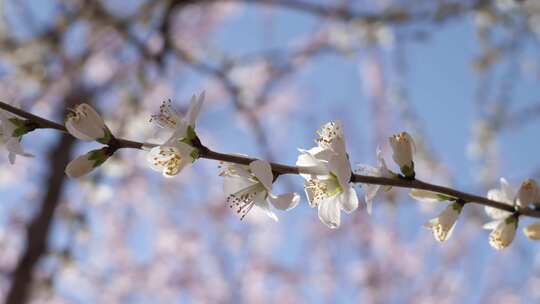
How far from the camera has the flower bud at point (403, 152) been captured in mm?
868

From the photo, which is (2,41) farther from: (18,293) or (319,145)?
(319,145)

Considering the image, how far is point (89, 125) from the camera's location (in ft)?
2.70

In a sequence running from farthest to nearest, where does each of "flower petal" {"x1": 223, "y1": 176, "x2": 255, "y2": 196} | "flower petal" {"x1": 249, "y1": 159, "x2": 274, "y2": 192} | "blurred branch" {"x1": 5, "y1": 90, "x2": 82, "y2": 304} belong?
1. "blurred branch" {"x1": 5, "y1": 90, "x2": 82, "y2": 304}
2. "flower petal" {"x1": 223, "y1": 176, "x2": 255, "y2": 196}
3. "flower petal" {"x1": 249, "y1": 159, "x2": 274, "y2": 192}

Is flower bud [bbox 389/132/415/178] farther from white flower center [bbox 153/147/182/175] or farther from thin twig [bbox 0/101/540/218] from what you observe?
white flower center [bbox 153/147/182/175]

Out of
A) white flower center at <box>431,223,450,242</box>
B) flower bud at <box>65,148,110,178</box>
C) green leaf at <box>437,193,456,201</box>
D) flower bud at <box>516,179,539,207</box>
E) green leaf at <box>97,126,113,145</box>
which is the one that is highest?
green leaf at <box>97,126,113,145</box>

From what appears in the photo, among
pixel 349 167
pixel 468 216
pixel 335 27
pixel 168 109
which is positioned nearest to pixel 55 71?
pixel 335 27

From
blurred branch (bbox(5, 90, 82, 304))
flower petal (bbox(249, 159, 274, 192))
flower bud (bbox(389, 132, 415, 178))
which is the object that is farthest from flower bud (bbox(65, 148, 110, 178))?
blurred branch (bbox(5, 90, 82, 304))

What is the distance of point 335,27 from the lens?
4566mm

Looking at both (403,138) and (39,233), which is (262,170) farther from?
(39,233)

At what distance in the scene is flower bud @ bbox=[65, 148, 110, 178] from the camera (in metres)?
0.84

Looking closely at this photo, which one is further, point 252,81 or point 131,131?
point 252,81

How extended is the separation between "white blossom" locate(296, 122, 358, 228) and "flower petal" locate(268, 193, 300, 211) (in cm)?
2

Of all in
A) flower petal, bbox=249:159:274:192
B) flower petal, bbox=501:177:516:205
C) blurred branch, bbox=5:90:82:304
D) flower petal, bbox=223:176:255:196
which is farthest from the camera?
blurred branch, bbox=5:90:82:304

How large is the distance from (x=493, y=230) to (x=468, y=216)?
6.57 feet
